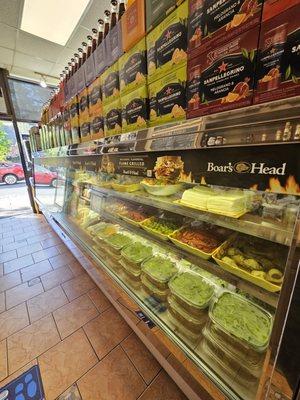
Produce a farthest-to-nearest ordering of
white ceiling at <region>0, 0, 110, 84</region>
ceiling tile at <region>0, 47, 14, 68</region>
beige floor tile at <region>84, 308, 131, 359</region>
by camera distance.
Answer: ceiling tile at <region>0, 47, 14, 68</region> → white ceiling at <region>0, 0, 110, 84</region> → beige floor tile at <region>84, 308, 131, 359</region>

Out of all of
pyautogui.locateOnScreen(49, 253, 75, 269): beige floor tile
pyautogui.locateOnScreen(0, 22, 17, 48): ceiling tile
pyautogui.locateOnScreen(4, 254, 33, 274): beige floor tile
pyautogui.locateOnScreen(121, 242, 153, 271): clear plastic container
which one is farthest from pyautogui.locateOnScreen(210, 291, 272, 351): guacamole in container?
pyautogui.locateOnScreen(0, 22, 17, 48): ceiling tile

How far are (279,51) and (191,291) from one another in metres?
1.14

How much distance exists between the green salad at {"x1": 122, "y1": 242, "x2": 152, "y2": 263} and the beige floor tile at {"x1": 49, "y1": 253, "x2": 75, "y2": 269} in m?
1.40

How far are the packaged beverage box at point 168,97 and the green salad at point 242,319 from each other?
0.99 m

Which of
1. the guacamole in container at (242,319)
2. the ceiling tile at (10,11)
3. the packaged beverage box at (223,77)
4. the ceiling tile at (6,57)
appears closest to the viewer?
the packaged beverage box at (223,77)

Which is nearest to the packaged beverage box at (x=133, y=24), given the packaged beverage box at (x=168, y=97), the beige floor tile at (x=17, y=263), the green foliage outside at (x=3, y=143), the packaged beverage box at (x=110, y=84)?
the packaged beverage box at (x=110, y=84)

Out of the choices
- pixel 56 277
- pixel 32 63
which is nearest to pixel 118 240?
pixel 56 277

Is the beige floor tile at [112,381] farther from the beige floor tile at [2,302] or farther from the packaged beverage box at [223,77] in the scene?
the packaged beverage box at [223,77]

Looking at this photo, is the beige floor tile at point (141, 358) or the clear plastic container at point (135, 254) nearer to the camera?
the beige floor tile at point (141, 358)

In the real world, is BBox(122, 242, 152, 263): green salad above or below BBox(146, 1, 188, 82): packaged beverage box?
below

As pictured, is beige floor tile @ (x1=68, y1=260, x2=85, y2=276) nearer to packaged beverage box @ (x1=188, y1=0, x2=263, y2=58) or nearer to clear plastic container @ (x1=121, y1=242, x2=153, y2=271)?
clear plastic container @ (x1=121, y1=242, x2=153, y2=271)

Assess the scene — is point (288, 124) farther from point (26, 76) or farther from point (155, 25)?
point (26, 76)

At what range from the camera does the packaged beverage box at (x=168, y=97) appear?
2.96ft

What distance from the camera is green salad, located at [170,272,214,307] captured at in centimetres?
106
